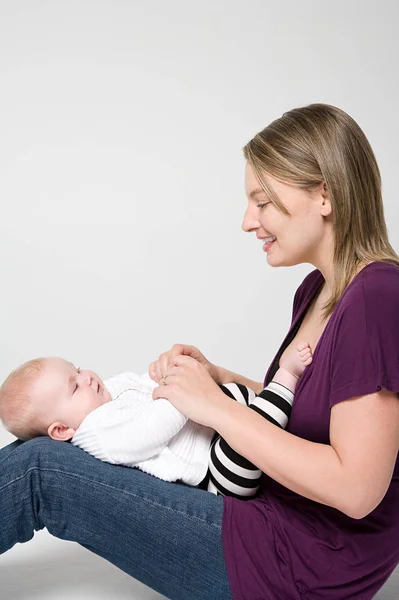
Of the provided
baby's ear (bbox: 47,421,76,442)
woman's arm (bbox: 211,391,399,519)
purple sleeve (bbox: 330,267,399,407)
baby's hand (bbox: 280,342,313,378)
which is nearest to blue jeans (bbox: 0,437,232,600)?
baby's ear (bbox: 47,421,76,442)

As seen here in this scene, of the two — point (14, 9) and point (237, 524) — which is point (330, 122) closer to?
point (237, 524)

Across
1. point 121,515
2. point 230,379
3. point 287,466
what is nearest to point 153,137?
point 230,379

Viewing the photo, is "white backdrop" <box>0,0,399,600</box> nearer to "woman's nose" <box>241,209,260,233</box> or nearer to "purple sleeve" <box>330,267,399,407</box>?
"woman's nose" <box>241,209,260,233</box>

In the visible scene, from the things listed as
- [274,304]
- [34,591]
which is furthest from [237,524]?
[274,304]

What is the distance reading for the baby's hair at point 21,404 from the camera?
7.54ft

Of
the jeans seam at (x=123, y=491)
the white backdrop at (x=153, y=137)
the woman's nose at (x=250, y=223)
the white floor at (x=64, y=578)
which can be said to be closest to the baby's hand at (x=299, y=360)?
the woman's nose at (x=250, y=223)

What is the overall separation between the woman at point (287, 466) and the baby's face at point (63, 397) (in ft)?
0.50

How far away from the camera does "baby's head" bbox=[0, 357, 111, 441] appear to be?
7.55 feet

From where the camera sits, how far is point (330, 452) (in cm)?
186

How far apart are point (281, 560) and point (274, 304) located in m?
2.74

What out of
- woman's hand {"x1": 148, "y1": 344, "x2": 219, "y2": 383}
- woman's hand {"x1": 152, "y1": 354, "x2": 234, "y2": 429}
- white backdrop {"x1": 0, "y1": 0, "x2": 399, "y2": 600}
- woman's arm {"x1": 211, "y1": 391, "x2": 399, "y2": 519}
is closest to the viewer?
woman's arm {"x1": 211, "y1": 391, "x2": 399, "y2": 519}

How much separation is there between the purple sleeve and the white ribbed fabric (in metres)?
0.50

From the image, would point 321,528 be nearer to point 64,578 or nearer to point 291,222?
point 291,222

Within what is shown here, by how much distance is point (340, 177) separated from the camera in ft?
6.80
